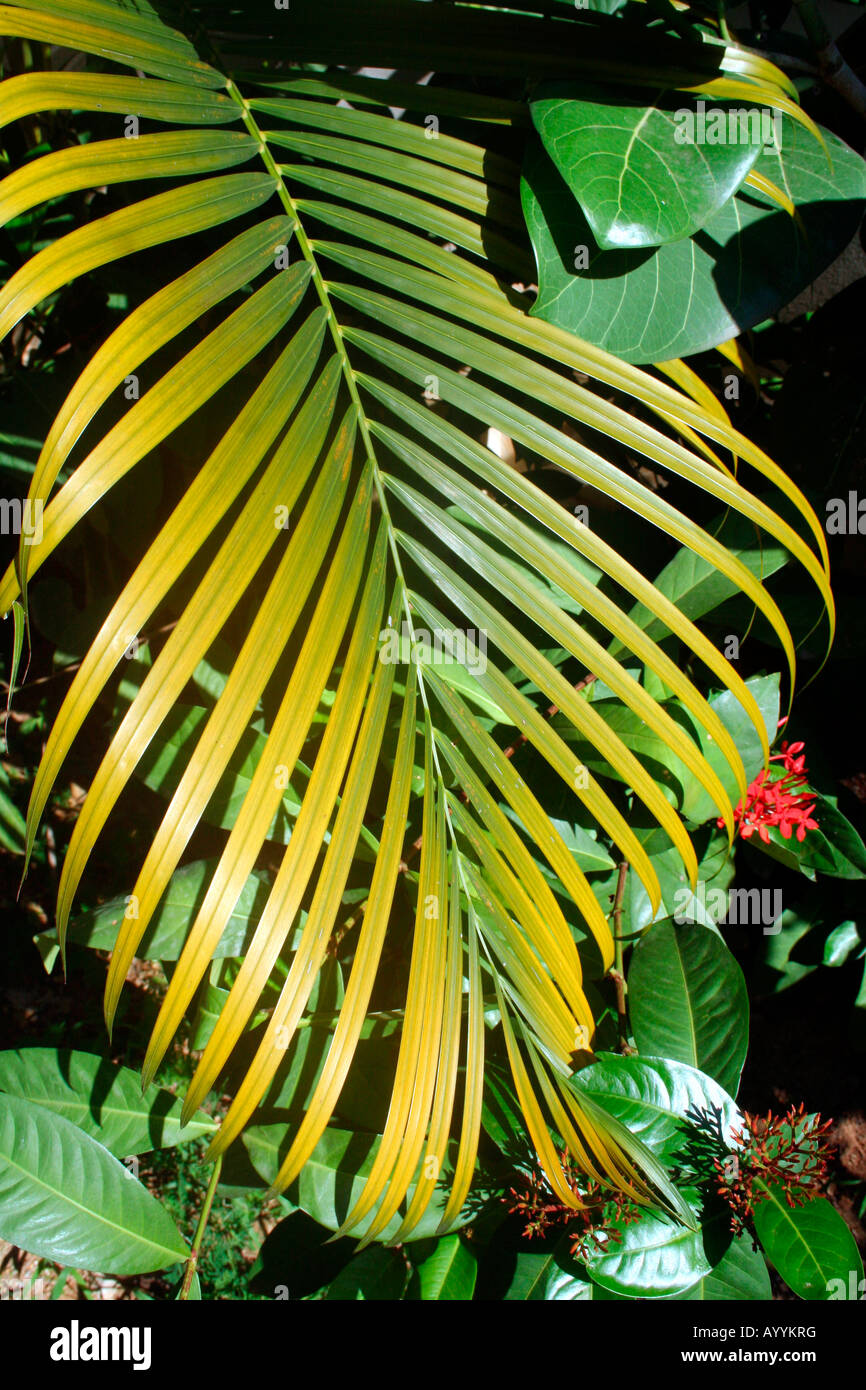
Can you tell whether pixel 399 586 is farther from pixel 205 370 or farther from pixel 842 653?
pixel 842 653

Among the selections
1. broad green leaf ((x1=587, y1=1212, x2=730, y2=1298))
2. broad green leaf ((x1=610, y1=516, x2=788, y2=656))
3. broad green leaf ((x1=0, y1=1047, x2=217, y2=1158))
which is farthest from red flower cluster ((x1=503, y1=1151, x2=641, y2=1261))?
broad green leaf ((x1=610, y1=516, x2=788, y2=656))

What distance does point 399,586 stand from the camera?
1059 millimetres

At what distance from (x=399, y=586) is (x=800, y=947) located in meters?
1.25

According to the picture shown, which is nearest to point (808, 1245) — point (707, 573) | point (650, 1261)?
point (650, 1261)

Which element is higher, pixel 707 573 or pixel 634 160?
pixel 634 160

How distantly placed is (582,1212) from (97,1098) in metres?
0.74

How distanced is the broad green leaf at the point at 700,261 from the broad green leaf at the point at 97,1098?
1263 mm

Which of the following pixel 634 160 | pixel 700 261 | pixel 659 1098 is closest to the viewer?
pixel 634 160

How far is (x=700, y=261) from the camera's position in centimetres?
105

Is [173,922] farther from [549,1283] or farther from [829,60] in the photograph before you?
[829,60]

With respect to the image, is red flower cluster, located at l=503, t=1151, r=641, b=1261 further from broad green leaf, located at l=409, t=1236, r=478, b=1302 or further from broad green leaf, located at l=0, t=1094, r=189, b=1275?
broad green leaf, located at l=0, t=1094, r=189, b=1275

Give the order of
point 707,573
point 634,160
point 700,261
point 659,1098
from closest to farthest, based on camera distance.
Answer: point 634,160, point 700,261, point 659,1098, point 707,573

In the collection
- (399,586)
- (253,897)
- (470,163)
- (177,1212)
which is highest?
(470,163)
